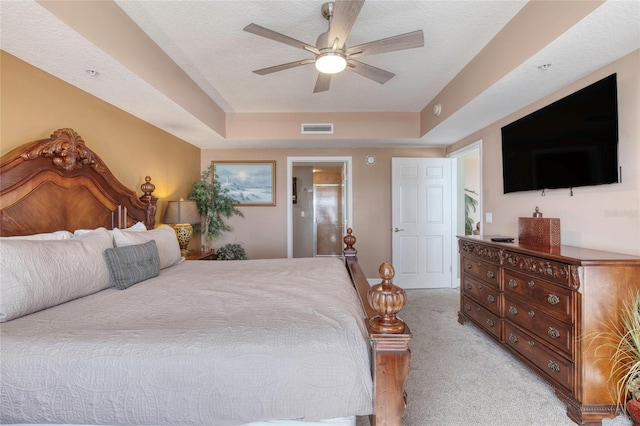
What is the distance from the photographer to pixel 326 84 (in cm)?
250

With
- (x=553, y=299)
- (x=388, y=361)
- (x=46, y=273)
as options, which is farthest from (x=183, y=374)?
(x=553, y=299)

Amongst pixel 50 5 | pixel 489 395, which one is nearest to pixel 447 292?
pixel 489 395

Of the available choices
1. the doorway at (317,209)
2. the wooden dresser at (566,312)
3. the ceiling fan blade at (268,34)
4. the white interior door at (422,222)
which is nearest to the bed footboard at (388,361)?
the wooden dresser at (566,312)

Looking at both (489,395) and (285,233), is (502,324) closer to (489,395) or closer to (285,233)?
(489,395)

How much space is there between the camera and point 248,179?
4777 millimetres

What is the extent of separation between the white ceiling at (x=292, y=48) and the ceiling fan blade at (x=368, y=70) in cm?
34

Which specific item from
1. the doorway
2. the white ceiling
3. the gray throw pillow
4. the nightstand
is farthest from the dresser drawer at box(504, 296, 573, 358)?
the doorway

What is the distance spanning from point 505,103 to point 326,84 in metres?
1.75

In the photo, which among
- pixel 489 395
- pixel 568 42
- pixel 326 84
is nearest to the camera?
pixel 568 42

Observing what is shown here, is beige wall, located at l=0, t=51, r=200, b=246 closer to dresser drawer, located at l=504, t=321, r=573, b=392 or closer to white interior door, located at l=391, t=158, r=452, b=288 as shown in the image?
white interior door, located at l=391, t=158, r=452, b=288

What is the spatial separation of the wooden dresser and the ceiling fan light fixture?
6.22 feet

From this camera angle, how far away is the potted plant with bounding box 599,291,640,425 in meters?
1.64

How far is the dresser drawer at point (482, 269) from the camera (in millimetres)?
2611

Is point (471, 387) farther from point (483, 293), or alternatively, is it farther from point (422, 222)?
point (422, 222)
